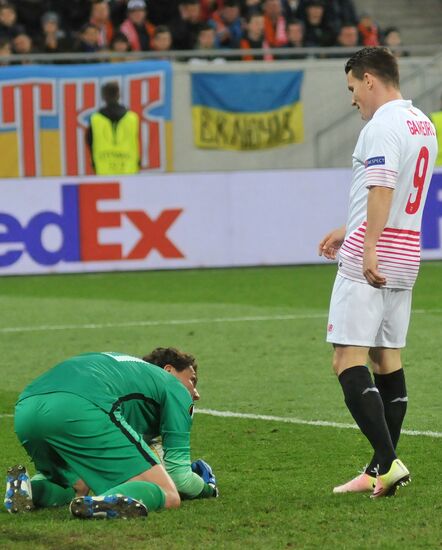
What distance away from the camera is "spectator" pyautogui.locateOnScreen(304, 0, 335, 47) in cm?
2316

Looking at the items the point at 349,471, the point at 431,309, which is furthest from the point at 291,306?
the point at 349,471

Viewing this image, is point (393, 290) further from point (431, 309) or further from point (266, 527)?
point (431, 309)

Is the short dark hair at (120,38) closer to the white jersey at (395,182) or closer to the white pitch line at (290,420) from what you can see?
the white pitch line at (290,420)

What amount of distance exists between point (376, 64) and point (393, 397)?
155 cm

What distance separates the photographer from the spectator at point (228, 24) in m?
22.6

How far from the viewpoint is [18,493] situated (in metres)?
6.00

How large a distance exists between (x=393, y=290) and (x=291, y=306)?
25.1 feet

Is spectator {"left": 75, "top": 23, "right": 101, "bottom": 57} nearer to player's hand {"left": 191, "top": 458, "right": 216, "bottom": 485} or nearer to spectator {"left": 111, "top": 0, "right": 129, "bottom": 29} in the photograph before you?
spectator {"left": 111, "top": 0, "right": 129, "bottom": 29}

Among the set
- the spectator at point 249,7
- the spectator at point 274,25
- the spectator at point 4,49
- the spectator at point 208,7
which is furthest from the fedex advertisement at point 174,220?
the spectator at point 208,7

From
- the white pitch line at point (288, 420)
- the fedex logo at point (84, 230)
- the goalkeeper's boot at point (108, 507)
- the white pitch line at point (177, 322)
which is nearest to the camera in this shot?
the goalkeeper's boot at point (108, 507)

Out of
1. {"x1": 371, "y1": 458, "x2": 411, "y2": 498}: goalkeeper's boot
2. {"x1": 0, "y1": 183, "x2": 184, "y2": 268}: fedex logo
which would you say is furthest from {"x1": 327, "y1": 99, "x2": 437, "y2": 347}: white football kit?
{"x1": 0, "y1": 183, "x2": 184, "y2": 268}: fedex logo

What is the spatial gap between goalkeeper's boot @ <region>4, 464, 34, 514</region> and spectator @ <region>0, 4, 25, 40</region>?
53.0 ft

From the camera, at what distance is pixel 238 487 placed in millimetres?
6562

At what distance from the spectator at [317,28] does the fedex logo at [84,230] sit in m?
7.33
